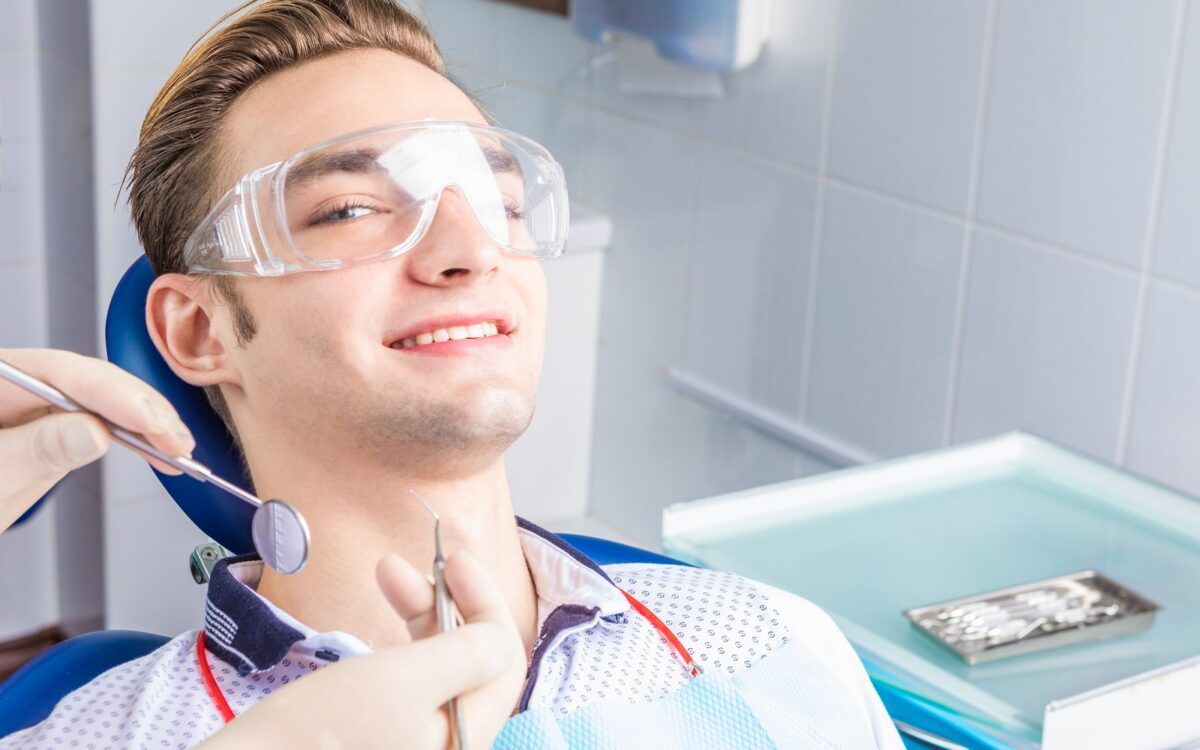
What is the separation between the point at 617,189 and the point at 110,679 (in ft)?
6.23

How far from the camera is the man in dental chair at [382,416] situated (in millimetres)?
1283

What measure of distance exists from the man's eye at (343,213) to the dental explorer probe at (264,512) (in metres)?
0.36

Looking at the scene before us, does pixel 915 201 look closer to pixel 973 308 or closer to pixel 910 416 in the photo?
pixel 973 308

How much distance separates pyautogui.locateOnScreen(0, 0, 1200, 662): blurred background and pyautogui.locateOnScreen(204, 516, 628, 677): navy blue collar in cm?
58

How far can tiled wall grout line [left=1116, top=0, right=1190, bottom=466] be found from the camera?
75.0 inches

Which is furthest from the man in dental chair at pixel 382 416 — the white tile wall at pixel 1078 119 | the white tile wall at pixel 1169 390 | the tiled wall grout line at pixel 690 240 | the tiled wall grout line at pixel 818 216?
the tiled wall grout line at pixel 690 240

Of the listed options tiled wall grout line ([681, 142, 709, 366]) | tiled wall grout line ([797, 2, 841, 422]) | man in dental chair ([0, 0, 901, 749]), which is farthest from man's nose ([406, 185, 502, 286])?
tiled wall grout line ([681, 142, 709, 366])

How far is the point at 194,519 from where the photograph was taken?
154 centimetres

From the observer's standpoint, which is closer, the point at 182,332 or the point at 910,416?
the point at 182,332

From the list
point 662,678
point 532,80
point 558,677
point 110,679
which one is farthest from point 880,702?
point 532,80

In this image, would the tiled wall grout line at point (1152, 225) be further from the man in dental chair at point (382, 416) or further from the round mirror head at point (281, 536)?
the round mirror head at point (281, 536)

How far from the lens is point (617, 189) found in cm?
302

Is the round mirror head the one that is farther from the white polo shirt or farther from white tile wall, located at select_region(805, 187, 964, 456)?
white tile wall, located at select_region(805, 187, 964, 456)

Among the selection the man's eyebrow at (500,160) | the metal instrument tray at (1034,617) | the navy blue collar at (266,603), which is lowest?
the metal instrument tray at (1034,617)
